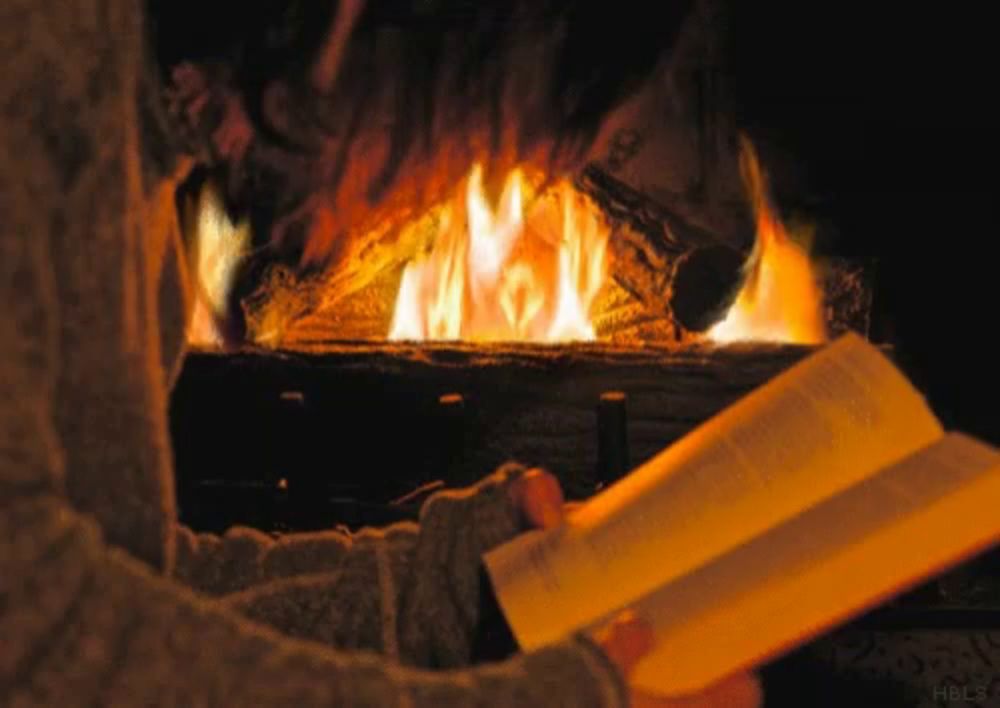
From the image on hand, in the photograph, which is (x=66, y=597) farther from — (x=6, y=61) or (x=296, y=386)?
(x=296, y=386)

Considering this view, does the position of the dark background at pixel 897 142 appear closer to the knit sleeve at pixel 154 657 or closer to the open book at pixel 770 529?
the open book at pixel 770 529

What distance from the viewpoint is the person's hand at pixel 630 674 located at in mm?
532

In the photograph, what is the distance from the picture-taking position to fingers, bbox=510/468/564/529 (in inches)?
29.3

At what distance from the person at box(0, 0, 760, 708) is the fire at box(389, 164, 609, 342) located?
1351 millimetres

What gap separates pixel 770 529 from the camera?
60cm

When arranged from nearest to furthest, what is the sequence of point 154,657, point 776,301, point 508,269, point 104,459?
1. point 154,657
2. point 104,459
3. point 776,301
4. point 508,269

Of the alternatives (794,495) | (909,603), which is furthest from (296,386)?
(794,495)

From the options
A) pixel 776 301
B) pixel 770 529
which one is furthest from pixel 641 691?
pixel 776 301

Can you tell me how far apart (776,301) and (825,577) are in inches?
56.8

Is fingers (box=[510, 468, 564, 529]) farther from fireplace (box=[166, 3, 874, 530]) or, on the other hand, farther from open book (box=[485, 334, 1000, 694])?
fireplace (box=[166, 3, 874, 530])

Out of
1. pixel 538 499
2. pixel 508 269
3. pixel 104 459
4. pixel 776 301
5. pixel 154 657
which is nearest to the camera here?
pixel 154 657

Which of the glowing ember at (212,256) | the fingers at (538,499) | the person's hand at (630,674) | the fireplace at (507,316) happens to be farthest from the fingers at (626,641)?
the glowing ember at (212,256)

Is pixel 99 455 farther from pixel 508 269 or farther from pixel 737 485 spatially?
pixel 508 269

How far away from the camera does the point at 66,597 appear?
17.8 inches
